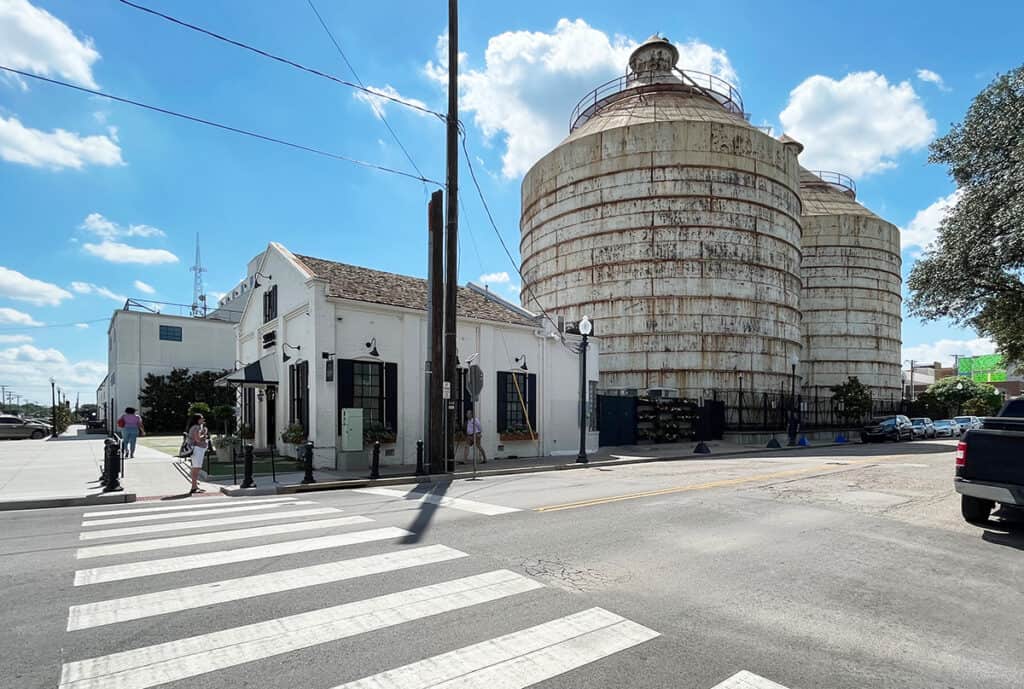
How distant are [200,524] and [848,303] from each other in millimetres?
54521

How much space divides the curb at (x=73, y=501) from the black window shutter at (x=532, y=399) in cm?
1302

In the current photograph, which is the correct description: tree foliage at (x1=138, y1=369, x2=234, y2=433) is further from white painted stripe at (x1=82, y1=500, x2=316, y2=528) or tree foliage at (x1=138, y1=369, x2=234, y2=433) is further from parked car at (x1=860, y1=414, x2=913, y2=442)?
Result: parked car at (x1=860, y1=414, x2=913, y2=442)

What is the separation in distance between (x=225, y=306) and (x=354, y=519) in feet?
191

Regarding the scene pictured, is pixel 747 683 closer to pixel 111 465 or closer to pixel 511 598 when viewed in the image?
pixel 511 598

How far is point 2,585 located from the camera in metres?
5.36

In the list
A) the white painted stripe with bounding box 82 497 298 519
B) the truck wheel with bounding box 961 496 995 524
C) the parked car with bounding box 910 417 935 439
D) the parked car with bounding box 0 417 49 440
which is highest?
the truck wheel with bounding box 961 496 995 524

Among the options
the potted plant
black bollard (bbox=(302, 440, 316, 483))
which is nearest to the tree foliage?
the potted plant

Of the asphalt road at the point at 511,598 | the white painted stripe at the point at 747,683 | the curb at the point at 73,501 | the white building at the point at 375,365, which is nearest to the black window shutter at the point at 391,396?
the white building at the point at 375,365

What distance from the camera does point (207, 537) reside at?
734 cm

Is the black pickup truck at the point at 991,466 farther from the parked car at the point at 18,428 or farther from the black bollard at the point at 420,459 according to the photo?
the parked car at the point at 18,428

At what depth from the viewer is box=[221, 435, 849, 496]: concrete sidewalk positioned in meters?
12.8

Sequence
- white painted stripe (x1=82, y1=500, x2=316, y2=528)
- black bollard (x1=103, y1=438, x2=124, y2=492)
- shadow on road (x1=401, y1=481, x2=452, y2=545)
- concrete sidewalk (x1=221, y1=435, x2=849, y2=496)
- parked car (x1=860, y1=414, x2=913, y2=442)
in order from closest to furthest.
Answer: shadow on road (x1=401, y1=481, x2=452, y2=545), white painted stripe (x1=82, y1=500, x2=316, y2=528), black bollard (x1=103, y1=438, x2=124, y2=492), concrete sidewalk (x1=221, y1=435, x2=849, y2=496), parked car (x1=860, y1=414, x2=913, y2=442)

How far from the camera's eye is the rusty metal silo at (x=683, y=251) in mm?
36062

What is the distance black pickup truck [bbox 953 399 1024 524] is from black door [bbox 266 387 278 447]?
19.4 metres
